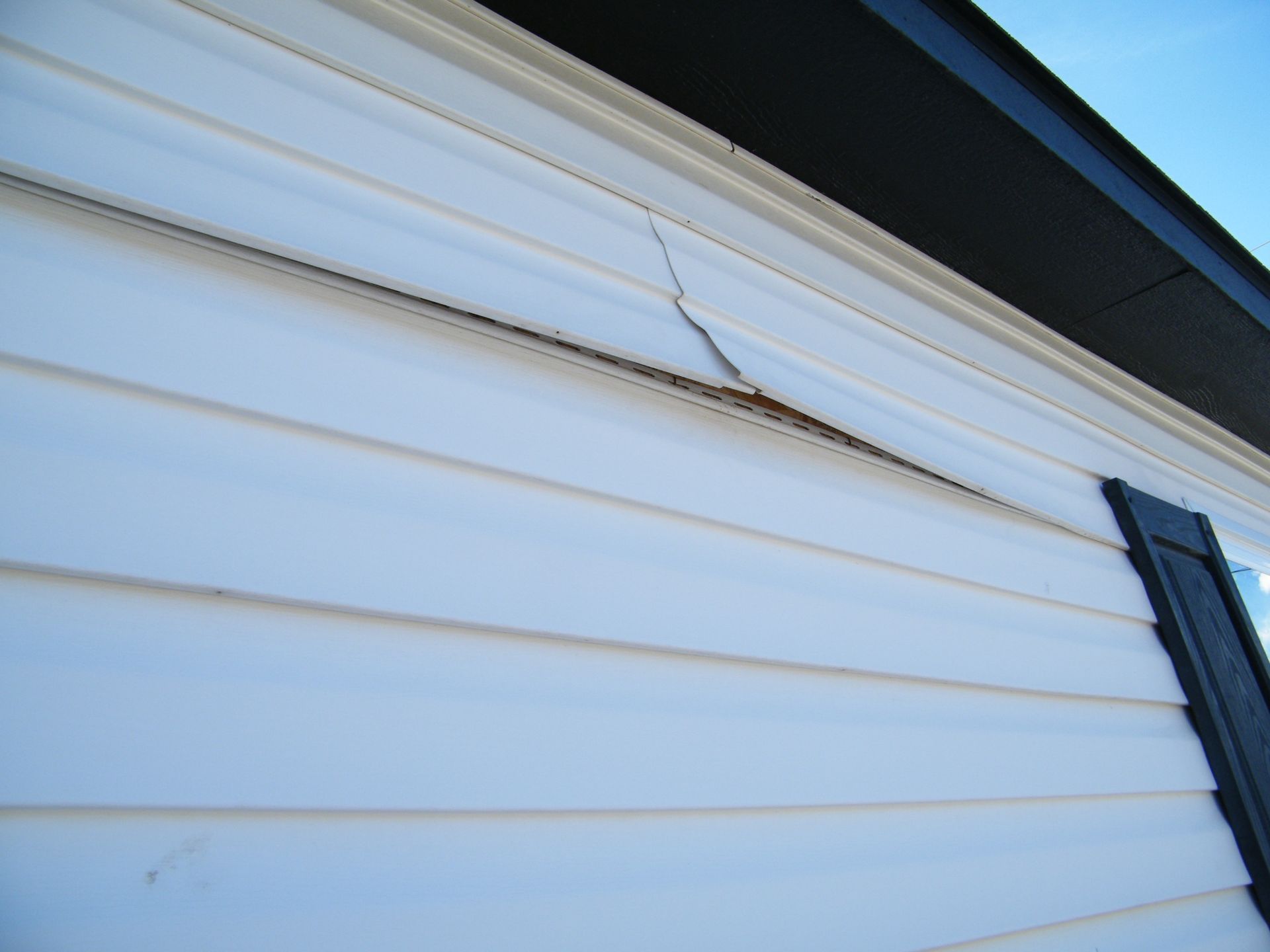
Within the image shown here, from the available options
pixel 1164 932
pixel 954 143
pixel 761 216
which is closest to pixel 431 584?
pixel 761 216

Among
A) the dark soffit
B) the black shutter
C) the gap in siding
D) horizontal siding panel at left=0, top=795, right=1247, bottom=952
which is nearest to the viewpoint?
horizontal siding panel at left=0, top=795, right=1247, bottom=952

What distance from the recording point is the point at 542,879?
2.68 feet

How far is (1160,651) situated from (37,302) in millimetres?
2448

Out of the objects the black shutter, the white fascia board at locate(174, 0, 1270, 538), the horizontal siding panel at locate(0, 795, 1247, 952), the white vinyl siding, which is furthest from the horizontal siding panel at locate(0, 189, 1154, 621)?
the black shutter

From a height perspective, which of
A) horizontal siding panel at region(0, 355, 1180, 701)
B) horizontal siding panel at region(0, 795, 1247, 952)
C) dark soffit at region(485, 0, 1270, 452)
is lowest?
horizontal siding panel at region(0, 795, 1247, 952)

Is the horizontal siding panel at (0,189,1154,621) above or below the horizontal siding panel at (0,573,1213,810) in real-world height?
above

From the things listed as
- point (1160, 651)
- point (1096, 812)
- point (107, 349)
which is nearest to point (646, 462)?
point (107, 349)

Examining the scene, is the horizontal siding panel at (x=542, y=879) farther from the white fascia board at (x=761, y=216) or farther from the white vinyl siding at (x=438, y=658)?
the white fascia board at (x=761, y=216)

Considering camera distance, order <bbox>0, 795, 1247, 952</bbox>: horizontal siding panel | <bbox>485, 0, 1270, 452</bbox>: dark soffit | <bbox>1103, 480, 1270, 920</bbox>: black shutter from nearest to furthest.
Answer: <bbox>0, 795, 1247, 952</bbox>: horizontal siding panel
<bbox>485, 0, 1270, 452</bbox>: dark soffit
<bbox>1103, 480, 1270, 920</bbox>: black shutter

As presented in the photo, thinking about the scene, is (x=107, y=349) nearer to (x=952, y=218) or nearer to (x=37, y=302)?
(x=37, y=302)

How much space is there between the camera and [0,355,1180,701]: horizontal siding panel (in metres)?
0.70

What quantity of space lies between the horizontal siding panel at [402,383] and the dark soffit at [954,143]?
0.65m

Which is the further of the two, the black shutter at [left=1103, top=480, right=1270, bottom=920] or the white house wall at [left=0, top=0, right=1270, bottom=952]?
the black shutter at [left=1103, top=480, right=1270, bottom=920]

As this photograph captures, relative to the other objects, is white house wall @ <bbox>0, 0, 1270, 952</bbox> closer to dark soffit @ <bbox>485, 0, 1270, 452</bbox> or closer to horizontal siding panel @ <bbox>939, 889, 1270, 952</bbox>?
horizontal siding panel @ <bbox>939, 889, 1270, 952</bbox>
